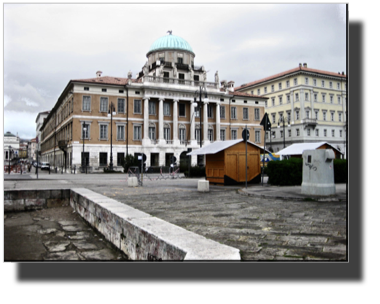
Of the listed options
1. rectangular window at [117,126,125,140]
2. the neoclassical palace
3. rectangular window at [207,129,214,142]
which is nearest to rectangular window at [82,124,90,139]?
the neoclassical palace

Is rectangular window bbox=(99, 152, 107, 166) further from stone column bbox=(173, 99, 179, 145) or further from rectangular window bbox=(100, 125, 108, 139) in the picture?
stone column bbox=(173, 99, 179, 145)

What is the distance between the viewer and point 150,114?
Answer: 4494cm

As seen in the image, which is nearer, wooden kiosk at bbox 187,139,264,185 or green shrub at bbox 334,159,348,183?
wooden kiosk at bbox 187,139,264,185

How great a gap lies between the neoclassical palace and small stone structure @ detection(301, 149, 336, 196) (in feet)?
88.4

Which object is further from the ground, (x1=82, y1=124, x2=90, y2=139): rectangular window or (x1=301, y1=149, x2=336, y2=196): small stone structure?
(x1=82, y1=124, x2=90, y2=139): rectangular window

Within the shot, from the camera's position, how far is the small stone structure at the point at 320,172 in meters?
8.85

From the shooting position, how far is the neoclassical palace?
130 feet

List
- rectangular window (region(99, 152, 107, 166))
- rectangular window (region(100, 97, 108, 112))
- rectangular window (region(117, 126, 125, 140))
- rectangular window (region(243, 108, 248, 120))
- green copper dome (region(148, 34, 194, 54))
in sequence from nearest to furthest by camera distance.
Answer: rectangular window (region(99, 152, 107, 166)) → rectangular window (region(100, 97, 108, 112)) → rectangular window (region(117, 126, 125, 140)) → rectangular window (region(243, 108, 248, 120)) → green copper dome (region(148, 34, 194, 54))

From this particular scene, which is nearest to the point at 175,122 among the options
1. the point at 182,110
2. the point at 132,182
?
the point at 182,110

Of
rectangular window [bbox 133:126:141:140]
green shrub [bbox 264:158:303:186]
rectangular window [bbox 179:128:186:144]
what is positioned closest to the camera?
green shrub [bbox 264:158:303:186]
